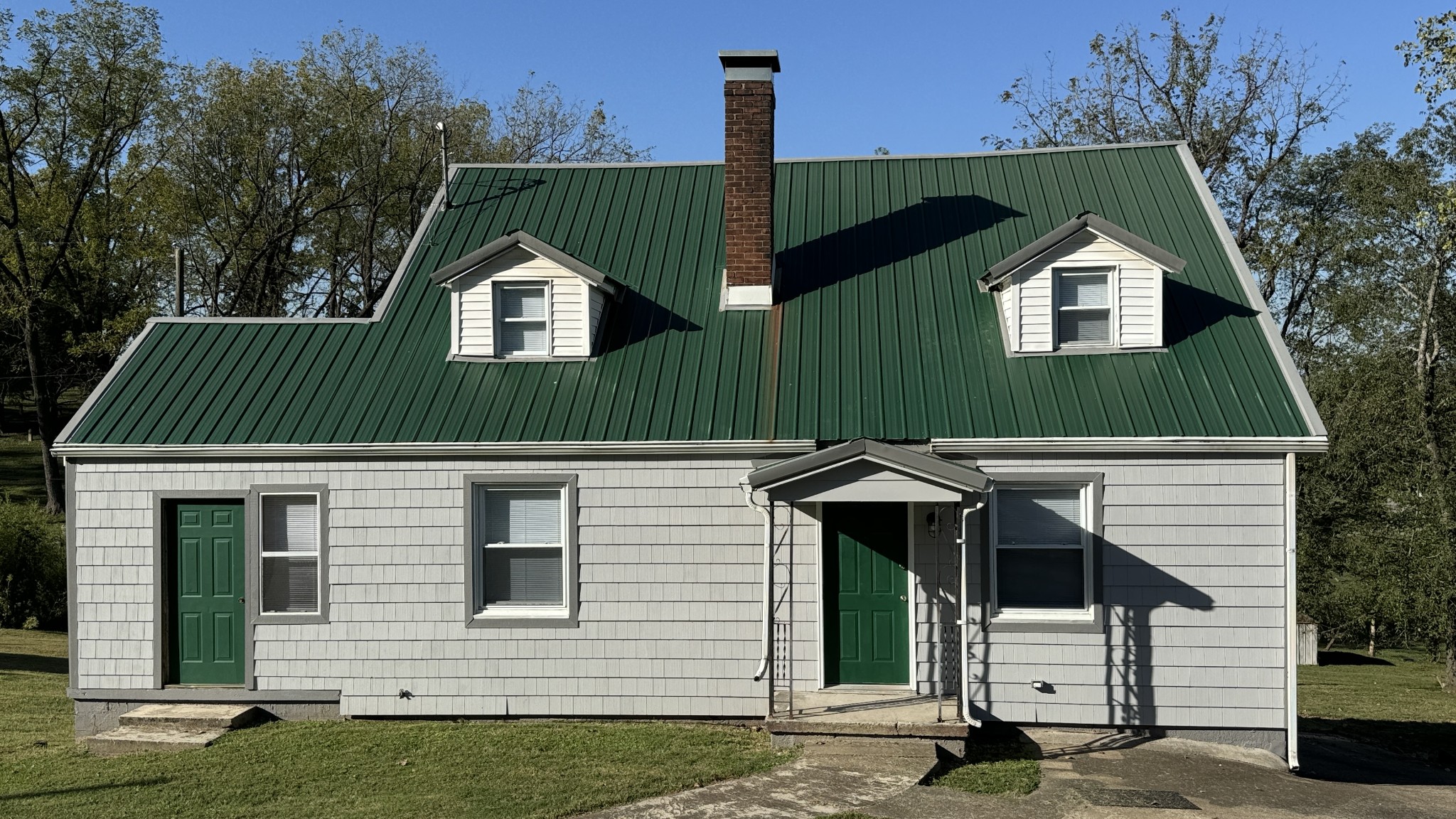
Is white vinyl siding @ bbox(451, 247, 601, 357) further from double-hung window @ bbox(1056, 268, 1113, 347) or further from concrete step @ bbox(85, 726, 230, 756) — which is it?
double-hung window @ bbox(1056, 268, 1113, 347)

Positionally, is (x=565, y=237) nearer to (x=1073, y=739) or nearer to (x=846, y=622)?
(x=846, y=622)

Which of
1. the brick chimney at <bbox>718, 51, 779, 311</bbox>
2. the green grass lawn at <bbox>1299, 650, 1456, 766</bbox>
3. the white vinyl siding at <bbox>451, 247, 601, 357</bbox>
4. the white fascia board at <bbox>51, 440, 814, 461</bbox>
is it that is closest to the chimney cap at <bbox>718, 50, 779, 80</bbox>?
the brick chimney at <bbox>718, 51, 779, 311</bbox>

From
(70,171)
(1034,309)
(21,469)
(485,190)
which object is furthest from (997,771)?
(21,469)

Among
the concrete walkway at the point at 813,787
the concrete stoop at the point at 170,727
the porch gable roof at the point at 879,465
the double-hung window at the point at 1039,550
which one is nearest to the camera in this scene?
the concrete walkway at the point at 813,787

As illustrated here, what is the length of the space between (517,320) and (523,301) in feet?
0.82

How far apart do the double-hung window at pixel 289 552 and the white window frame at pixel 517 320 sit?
8.89ft

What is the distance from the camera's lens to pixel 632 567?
11359 mm

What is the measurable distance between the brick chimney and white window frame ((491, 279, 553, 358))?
2.12 meters

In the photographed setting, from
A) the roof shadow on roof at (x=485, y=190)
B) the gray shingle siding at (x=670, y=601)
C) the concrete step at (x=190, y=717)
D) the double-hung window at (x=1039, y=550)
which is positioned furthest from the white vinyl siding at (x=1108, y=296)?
the concrete step at (x=190, y=717)

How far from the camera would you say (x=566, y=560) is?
11.4 m

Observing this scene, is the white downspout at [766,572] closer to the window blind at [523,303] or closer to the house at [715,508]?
the house at [715,508]

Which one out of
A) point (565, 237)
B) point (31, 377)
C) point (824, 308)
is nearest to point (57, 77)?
point (31, 377)

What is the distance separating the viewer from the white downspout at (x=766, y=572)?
34.0ft

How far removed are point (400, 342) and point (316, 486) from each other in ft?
6.99
